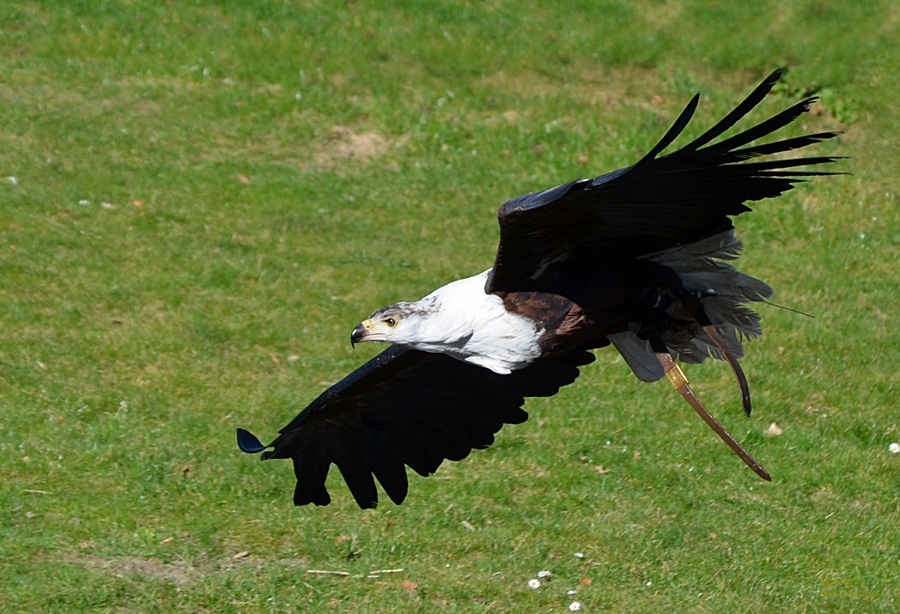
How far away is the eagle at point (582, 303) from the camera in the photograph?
4.46m

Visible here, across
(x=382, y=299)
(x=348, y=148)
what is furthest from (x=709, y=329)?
(x=348, y=148)

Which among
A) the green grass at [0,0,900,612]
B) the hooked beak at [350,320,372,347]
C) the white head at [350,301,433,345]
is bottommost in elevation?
the green grass at [0,0,900,612]

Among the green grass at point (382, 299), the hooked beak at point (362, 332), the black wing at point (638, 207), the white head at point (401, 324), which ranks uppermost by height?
the black wing at point (638, 207)

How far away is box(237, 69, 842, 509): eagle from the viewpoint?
4457 mm

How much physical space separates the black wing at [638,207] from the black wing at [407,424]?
1004 millimetres

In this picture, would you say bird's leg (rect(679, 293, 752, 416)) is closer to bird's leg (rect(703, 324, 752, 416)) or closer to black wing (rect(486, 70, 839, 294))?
bird's leg (rect(703, 324, 752, 416))

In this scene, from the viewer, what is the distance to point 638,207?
4684 mm

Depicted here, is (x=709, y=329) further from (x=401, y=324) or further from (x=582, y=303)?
(x=401, y=324)

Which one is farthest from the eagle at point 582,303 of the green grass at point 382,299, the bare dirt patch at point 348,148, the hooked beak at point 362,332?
the bare dirt patch at point 348,148

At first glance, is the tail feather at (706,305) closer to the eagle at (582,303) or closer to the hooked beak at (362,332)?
the eagle at (582,303)

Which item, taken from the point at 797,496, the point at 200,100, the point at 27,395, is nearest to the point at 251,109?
the point at 200,100

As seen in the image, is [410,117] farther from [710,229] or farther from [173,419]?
[710,229]

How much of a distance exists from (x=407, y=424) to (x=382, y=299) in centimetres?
319

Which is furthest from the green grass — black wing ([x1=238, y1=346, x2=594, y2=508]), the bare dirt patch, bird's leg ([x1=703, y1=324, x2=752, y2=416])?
bird's leg ([x1=703, y1=324, x2=752, y2=416])
